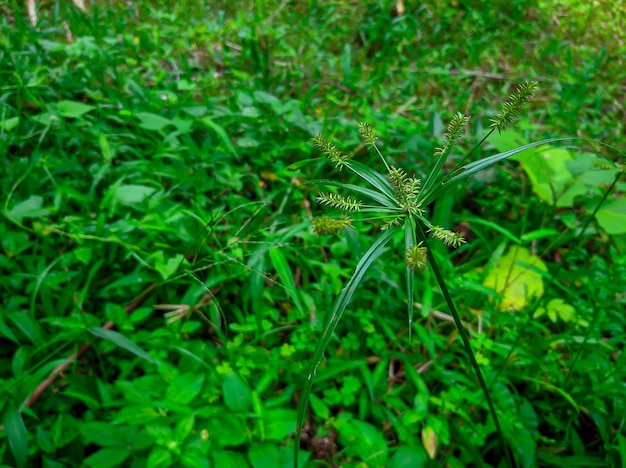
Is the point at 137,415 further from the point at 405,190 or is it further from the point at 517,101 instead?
the point at 517,101

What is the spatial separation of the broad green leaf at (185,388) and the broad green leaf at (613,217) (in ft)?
4.73

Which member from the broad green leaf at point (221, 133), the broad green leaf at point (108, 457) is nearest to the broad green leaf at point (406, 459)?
the broad green leaf at point (108, 457)

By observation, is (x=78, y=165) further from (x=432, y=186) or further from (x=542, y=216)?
(x=542, y=216)

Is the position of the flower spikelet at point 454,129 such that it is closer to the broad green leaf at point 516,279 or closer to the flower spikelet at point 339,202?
the flower spikelet at point 339,202

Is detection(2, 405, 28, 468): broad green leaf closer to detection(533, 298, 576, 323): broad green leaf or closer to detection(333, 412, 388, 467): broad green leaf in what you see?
detection(333, 412, 388, 467): broad green leaf

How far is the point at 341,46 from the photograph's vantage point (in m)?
3.06

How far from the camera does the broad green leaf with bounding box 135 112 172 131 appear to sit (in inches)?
71.2

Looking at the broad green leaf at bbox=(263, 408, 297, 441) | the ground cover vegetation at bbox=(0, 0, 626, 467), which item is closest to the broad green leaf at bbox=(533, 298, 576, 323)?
the ground cover vegetation at bbox=(0, 0, 626, 467)

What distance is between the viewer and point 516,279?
5.29ft

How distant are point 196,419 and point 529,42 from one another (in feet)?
10.6

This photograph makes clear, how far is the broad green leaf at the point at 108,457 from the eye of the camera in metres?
0.96

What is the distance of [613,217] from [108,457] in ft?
5.66

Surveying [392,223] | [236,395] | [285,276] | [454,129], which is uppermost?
[454,129]

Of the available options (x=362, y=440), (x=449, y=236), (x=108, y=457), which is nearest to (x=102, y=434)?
(x=108, y=457)
